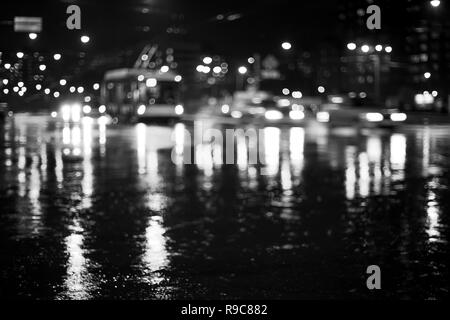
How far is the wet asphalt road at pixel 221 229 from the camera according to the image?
287 inches

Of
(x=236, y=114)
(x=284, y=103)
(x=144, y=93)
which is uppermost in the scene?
(x=144, y=93)

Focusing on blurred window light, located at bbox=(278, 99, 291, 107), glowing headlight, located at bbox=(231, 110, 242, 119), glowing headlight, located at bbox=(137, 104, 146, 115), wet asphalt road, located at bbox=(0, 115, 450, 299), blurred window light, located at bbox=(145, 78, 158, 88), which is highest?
blurred window light, located at bbox=(145, 78, 158, 88)

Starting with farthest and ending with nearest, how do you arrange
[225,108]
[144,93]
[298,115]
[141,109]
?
[225,108] → [298,115] → [141,109] → [144,93]

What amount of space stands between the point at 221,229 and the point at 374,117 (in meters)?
34.5

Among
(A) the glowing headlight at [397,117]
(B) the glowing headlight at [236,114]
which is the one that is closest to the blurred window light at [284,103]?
(B) the glowing headlight at [236,114]

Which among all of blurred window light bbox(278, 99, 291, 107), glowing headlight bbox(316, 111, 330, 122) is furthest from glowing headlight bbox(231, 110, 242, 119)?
glowing headlight bbox(316, 111, 330, 122)

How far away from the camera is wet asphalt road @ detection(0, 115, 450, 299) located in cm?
729

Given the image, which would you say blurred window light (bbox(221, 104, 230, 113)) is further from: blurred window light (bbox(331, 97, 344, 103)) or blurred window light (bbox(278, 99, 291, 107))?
blurred window light (bbox(331, 97, 344, 103))

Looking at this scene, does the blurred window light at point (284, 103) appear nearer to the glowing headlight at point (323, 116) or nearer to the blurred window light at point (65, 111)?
the glowing headlight at point (323, 116)

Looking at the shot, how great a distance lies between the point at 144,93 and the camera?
1854 inches

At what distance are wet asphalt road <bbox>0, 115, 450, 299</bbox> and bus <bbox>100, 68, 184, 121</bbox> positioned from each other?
25.8 meters

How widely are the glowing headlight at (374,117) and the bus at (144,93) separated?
11.6m

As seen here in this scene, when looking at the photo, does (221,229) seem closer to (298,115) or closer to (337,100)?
(337,100)

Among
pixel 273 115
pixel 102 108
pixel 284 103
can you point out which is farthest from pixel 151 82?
pixel 284 103
